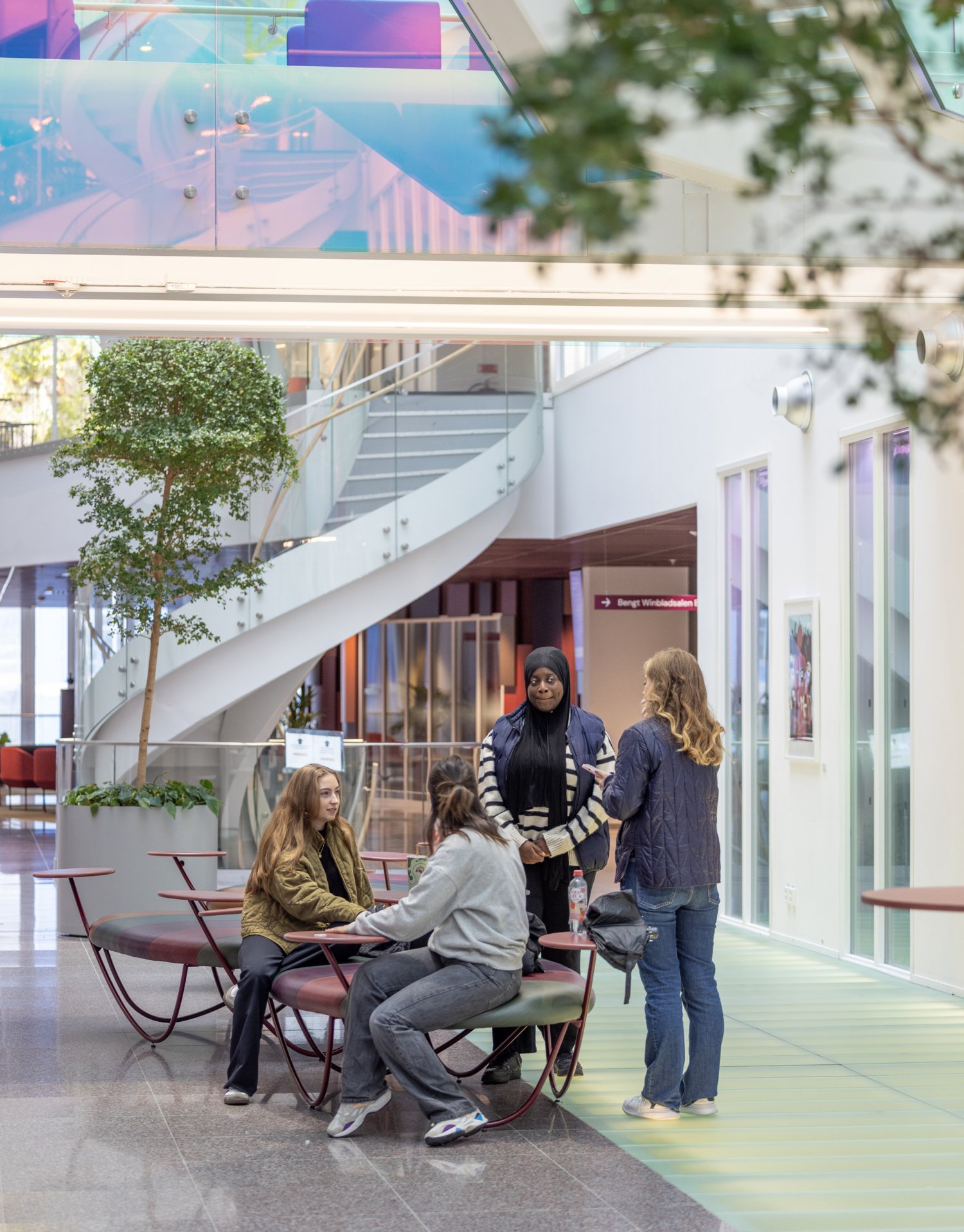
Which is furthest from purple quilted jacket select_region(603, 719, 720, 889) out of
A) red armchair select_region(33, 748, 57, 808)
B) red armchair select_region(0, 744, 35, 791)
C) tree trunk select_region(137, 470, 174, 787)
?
red armchair select_region(0, 744, 35, 791)

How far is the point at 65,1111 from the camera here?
212 inches

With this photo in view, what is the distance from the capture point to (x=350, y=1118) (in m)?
5.08

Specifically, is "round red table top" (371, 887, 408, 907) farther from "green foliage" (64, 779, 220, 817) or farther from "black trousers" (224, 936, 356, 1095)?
"green foliage" (64, 779, 220, 817)

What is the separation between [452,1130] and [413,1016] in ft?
1.29

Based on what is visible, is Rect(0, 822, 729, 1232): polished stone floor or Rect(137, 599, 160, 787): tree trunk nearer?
Rect(0, 822, 729, 1232): polished stone floor

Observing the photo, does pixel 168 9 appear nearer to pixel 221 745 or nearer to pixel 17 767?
pixel 221 745

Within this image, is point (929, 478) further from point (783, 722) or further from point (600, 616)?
point (600, 616)

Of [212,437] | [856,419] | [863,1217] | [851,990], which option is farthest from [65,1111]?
[856,419]

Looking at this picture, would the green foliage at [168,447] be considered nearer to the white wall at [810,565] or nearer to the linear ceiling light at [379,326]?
the linear ceiling light at [379,326]

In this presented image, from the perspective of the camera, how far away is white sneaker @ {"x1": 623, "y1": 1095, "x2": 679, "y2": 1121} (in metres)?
5.35

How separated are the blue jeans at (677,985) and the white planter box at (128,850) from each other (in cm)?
Answer: 500

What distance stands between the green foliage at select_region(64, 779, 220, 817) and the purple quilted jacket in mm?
5204

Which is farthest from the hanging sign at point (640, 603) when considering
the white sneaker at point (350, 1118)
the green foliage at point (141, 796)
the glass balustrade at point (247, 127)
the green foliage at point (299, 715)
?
the white sneaker at point (350, 1118)

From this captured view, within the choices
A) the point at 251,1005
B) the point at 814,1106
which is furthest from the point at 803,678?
the point at 251,1005
